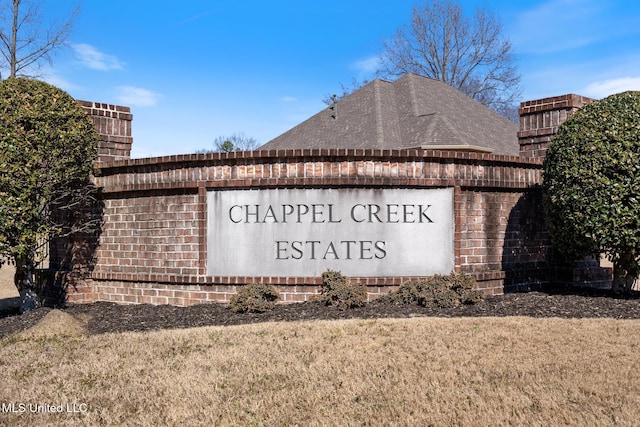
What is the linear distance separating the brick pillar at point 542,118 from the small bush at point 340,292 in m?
5.80

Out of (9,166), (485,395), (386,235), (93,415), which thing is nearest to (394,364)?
(485,395)

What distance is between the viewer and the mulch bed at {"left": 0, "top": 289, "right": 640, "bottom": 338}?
891cm

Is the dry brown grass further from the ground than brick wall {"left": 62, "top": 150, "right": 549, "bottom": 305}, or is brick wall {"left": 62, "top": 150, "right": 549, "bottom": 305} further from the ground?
brick wall {"left": 62, "top": 150, "right": 549, "bottom": 305}

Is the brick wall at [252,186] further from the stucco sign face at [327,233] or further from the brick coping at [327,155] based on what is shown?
the stucco sign face at [327,233]

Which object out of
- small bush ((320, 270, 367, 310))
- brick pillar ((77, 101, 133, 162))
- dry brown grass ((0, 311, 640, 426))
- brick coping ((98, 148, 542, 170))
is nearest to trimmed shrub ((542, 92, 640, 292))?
brick coping ((98, 148, 542, 170))

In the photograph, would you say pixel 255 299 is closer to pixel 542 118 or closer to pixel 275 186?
pixel 275 186

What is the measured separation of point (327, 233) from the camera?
1014cm

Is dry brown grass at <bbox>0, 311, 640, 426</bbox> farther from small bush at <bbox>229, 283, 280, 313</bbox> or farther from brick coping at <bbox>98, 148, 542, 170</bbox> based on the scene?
brick coping at <bbox>98, 148, 542, 170</bbox>

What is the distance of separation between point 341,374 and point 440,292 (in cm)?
408

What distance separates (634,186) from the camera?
9297 millimetres

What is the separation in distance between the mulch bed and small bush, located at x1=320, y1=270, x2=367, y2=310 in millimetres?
143

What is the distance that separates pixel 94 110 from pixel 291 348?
25.3ft

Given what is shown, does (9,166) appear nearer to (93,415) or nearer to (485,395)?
Answer: (93,415)

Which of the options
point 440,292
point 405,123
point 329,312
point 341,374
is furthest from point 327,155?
point 405,123
